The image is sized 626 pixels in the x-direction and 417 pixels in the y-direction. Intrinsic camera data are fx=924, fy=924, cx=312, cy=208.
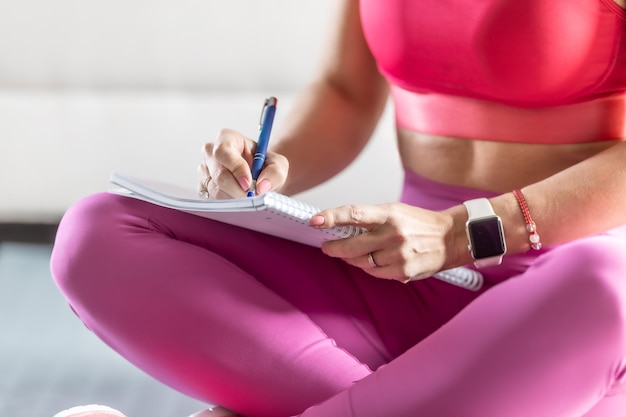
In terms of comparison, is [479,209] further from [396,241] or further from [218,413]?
[218,413]

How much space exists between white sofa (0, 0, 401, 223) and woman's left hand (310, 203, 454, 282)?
2.51 ft

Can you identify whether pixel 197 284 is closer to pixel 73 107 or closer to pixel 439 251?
pixel 439 251

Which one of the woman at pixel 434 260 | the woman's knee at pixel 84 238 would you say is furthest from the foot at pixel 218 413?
the woman's knee at pixel 84 238

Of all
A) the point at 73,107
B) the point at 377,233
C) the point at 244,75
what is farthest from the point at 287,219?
the point at 73,107

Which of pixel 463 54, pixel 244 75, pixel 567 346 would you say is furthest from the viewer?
pixel 244 75

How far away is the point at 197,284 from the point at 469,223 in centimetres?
29

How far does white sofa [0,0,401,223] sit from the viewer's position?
164cm

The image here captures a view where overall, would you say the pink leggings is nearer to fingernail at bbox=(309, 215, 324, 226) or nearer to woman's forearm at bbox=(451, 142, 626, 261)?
woman's forearm at bbox=(451, 142, 626, 261)

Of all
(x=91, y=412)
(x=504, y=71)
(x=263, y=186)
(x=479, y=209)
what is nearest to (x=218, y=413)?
(x=91, y=412)

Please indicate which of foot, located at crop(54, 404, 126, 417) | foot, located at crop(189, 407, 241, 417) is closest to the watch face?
foot, located at crop(189, 407, 241, 417)

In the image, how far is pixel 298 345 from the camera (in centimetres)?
96

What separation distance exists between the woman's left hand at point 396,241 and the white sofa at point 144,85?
77 cm

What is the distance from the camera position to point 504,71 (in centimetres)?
99

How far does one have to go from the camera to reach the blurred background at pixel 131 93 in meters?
1.63
